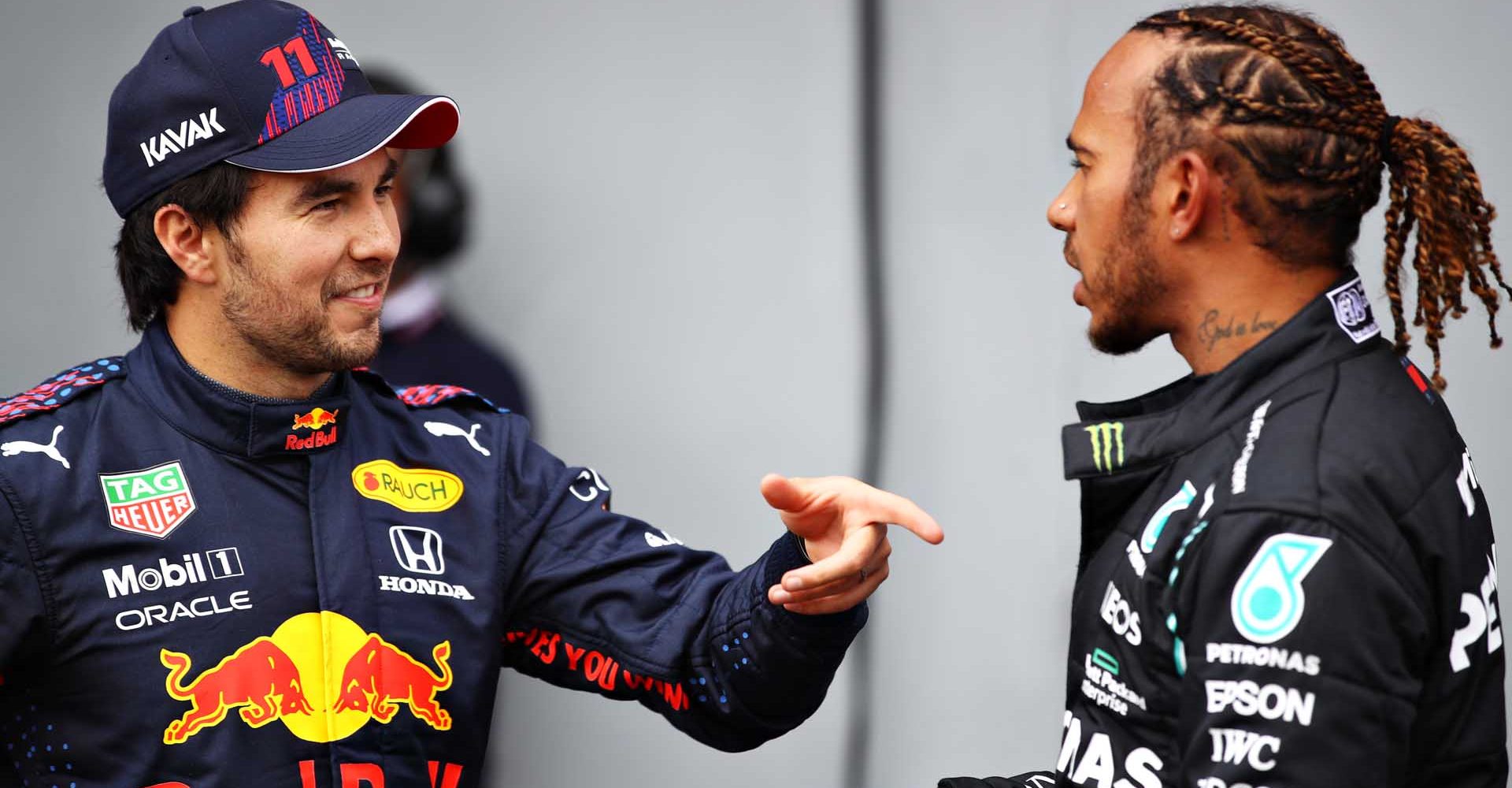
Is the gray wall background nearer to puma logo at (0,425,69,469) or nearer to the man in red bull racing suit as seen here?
the man in red bull racing suit

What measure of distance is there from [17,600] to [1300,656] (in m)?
1.36

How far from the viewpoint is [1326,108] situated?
65.3 inches

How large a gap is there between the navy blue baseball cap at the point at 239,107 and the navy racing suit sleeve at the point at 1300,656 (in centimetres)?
117

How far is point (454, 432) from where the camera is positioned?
87.4 inches

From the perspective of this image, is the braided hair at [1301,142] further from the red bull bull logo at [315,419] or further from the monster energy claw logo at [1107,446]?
the red bull bull logo at [315,419]

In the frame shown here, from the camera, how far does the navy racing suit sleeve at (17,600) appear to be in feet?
5.88

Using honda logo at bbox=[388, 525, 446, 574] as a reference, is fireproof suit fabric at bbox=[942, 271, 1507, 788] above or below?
above

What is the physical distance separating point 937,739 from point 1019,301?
2.95 ft

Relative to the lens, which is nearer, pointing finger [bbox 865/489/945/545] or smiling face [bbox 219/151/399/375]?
pointing finger [bbox 865/489/945/545]

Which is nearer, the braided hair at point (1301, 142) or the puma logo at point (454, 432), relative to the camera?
the braided hair at point (1301, 142)

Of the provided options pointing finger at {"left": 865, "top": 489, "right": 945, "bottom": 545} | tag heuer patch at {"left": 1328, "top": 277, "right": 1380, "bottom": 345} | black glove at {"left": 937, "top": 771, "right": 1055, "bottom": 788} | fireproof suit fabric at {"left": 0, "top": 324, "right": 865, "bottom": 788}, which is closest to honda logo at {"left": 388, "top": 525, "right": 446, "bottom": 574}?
fireproof suit fabric at {"left": 0, "top": 324, "right": 865, "bottom": 788}

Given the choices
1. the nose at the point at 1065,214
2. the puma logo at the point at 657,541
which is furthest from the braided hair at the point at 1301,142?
the puma logo at the point at 657,541

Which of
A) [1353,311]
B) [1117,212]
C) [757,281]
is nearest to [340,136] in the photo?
[1117,212]

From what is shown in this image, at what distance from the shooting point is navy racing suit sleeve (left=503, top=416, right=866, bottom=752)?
6.61 ft
